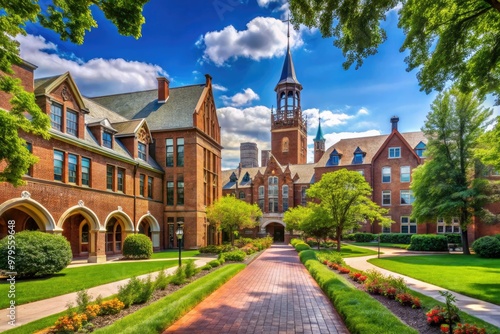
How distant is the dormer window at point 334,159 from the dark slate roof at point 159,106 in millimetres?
21927

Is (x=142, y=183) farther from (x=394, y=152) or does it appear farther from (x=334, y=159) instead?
(x=394, y=152)

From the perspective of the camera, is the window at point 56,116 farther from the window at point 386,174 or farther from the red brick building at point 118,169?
the window at point 386,174

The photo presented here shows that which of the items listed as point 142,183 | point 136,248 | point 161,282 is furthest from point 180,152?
point 161,282

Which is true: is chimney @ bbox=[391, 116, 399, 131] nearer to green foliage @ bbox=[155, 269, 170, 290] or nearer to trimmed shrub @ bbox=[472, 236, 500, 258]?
trimmed shrub @ bbox=[472, 236, 500, 258]

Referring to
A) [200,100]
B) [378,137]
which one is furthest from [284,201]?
[200,100]

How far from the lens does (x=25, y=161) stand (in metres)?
9.84

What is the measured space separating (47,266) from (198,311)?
354 inches

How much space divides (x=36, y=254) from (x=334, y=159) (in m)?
39.9

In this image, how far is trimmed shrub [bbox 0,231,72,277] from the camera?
42.7 feet

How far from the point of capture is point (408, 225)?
4078 cm

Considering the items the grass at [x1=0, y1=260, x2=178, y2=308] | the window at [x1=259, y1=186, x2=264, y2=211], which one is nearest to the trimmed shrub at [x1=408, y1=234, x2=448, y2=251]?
the grass at [x1=0, y1=260, x2=178, y2=308]

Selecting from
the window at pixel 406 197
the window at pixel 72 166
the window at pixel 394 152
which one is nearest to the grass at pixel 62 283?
the window at pixel 72 166

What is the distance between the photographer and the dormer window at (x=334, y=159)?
46.6 metres

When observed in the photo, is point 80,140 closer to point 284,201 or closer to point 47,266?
point 47,266
